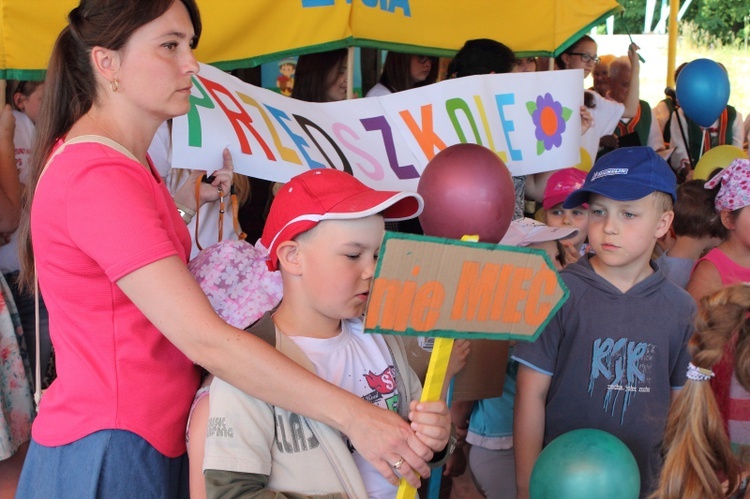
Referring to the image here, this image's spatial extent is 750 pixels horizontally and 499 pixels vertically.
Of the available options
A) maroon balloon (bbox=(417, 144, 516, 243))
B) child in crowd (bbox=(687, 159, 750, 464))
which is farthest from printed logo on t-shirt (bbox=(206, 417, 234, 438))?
child in crowd (bbox=(687, 159, 750, 464))

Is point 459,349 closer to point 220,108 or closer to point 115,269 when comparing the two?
point 115,269

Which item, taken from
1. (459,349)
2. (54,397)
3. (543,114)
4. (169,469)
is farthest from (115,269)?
(543,114)

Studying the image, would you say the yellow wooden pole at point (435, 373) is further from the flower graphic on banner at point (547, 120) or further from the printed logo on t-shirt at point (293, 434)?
the flower graphic on banner at point (547, 120)

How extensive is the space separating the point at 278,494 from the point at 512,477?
158 centimetres

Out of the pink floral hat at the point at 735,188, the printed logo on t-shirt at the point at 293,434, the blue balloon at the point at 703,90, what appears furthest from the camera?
the blue balloon at the point at 703,90

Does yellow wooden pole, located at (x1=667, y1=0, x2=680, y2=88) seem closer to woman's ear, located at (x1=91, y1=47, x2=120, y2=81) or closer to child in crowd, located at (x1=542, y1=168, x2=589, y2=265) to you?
child in crowd, located at (x1=542, y1=168, x2=589, y2=265)

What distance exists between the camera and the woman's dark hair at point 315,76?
12.3 ft

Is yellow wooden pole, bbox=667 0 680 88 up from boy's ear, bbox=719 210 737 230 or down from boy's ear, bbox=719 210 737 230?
up

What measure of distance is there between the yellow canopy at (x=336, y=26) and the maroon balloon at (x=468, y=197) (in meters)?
1.82

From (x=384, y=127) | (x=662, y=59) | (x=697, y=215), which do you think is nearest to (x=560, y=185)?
(x=697, y=215)

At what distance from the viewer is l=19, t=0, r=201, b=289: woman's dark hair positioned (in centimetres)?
167

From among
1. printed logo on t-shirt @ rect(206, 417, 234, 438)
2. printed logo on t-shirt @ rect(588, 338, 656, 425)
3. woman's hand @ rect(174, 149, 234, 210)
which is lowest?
printed logo on t-shirt @ rect(588, 338, 656, 425)

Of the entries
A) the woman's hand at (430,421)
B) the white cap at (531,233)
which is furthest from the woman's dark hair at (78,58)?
the white cap at (531,233)

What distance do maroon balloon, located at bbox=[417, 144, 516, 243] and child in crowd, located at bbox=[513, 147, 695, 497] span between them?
709mm
